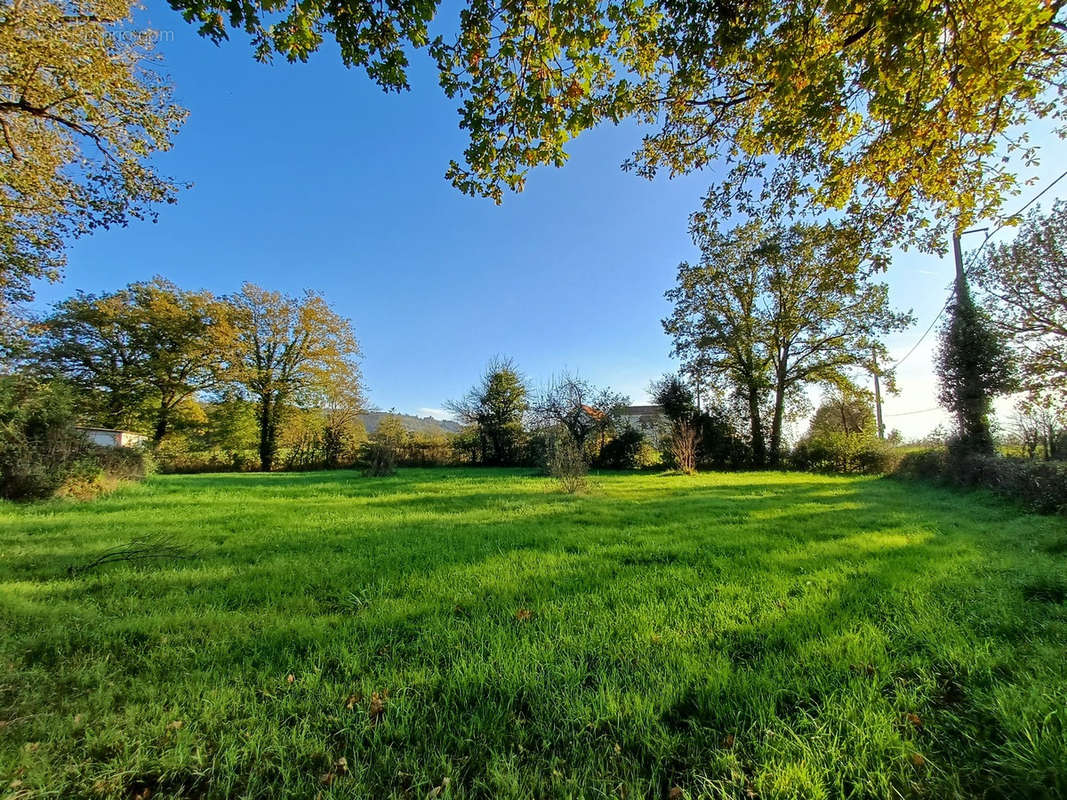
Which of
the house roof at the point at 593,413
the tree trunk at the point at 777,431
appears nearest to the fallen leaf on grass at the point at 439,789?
the house roof at the point at 593,413

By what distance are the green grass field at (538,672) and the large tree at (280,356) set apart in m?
21.9

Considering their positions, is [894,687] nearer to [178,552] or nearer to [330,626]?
[330,626]

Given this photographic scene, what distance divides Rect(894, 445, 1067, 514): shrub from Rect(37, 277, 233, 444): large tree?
3212 centimetres

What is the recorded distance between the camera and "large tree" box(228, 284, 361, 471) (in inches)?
947

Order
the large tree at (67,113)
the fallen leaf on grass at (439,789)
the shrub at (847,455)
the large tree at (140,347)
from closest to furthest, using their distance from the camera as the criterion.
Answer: the fallen leaf on grass at (439,789), the large tree at (67,113), the shrub at (847,455), the large tree at (140,347)

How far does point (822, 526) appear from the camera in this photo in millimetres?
6117

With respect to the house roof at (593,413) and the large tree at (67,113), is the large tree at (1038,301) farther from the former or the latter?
the large tree at (67,113)

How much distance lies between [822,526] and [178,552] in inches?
351

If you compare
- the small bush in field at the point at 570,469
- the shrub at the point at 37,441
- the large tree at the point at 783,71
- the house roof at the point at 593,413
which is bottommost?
the small bush in field at the point at 570,469

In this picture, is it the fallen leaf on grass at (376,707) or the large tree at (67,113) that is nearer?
the fallen leaf on grass at (376,707)

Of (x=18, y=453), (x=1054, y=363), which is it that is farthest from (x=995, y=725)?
(x=1054, y=363)

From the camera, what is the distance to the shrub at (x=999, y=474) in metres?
7.18

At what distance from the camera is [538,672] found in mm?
2230

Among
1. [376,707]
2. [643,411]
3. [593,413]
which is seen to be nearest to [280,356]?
[593,413]
